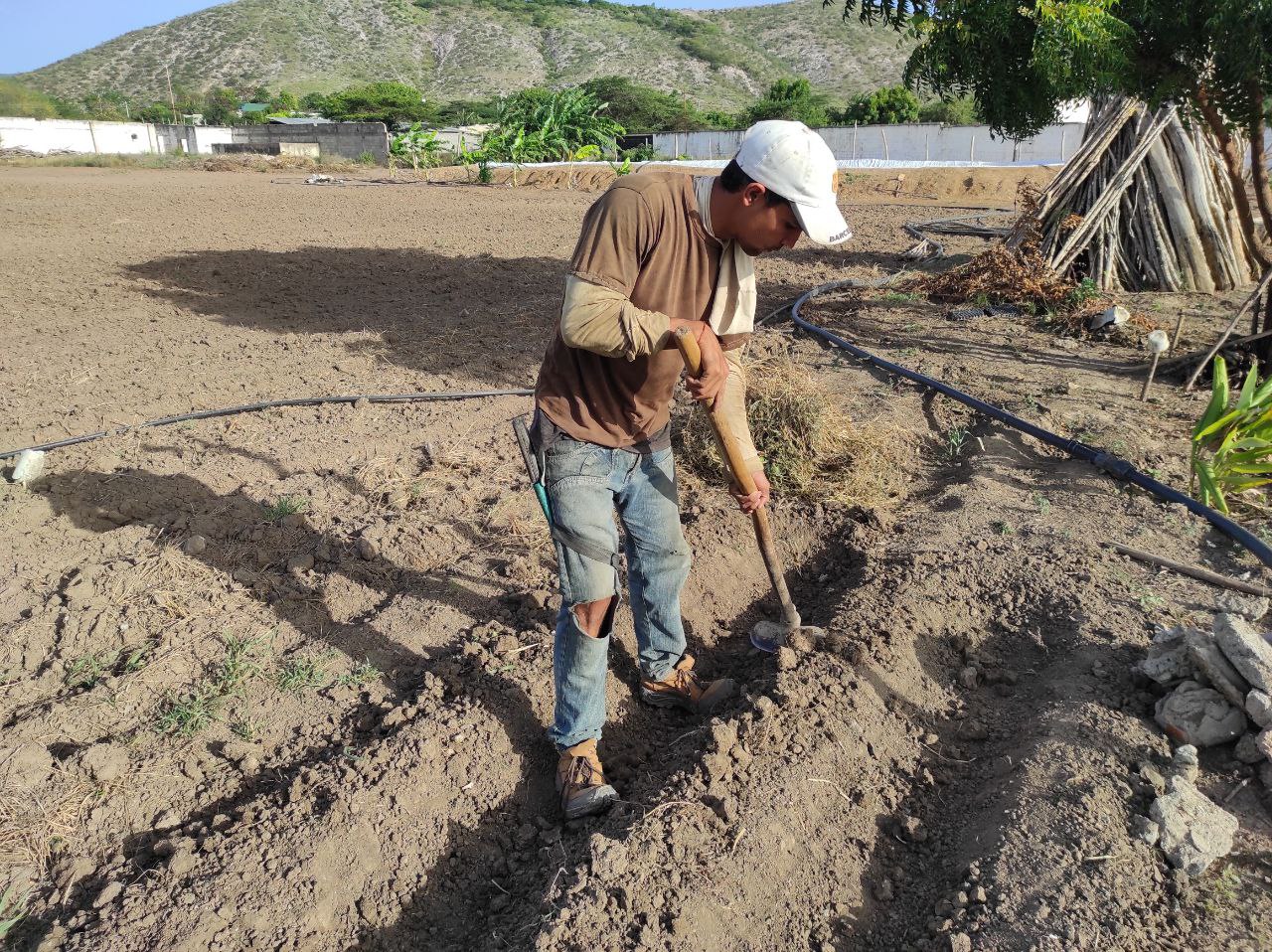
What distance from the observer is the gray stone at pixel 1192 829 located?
2172 millimetres

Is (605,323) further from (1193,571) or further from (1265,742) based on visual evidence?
(1193,571)

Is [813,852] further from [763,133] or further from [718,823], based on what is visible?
[763,133]

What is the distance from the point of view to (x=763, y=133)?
7.09ft

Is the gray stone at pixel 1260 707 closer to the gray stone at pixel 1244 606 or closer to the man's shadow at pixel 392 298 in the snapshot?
the gray stone at pixel 1244 606

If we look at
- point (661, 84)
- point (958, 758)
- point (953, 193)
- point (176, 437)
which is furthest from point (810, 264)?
point (661, 84)

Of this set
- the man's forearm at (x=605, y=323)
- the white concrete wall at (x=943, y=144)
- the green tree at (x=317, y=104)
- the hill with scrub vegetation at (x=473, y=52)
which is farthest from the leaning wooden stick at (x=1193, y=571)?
the hill with scrub vegetation at (x=473, y=52)

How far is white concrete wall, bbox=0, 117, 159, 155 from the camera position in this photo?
154 ft

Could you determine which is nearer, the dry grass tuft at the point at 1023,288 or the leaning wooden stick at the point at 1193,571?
the leaning wooden stick at the point at 1193,571

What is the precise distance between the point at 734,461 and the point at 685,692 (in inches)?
39.7

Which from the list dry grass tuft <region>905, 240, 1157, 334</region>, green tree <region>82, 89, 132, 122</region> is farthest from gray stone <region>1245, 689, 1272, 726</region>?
green tree <region>82, 89, 132, 122</region>

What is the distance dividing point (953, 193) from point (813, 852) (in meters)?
20.1

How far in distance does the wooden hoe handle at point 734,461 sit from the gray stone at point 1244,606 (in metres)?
1.54

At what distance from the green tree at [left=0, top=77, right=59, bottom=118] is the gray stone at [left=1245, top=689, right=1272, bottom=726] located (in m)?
74.4

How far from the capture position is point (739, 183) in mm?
2193
